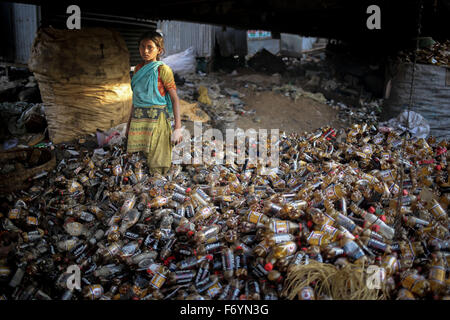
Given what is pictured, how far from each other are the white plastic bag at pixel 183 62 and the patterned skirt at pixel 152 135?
24.4ft

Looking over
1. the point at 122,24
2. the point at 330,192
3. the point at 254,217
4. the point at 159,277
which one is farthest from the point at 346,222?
the point at 122,24

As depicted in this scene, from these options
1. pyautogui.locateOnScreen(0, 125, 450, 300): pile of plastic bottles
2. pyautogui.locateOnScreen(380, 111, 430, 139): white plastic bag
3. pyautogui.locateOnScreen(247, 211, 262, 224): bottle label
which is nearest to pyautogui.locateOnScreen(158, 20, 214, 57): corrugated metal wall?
pyautogui.locateOnScreen(380, 111, 430, 139): white plastic bag

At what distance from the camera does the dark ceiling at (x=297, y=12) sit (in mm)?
4449

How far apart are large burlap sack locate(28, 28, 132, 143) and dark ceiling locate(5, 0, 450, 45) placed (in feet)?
1.92

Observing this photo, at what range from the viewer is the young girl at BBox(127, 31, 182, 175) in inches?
125

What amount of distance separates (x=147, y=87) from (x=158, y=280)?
2.08 metres

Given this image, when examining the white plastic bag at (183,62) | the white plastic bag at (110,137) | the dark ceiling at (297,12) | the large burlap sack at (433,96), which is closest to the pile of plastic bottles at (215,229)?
the white plastic bag at (110,137)

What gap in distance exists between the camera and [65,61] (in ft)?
13.6

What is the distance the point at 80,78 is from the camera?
4.27m

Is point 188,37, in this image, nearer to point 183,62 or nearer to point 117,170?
point 183,62

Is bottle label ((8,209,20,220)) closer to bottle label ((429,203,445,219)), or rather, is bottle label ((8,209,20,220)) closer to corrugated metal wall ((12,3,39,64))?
bottle label ((429,203,445,219))
